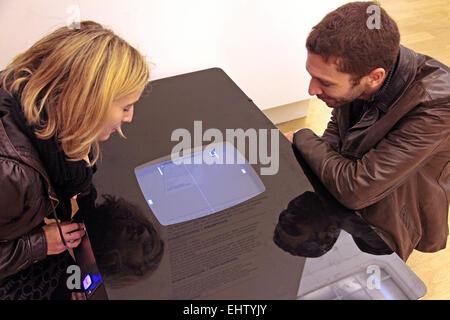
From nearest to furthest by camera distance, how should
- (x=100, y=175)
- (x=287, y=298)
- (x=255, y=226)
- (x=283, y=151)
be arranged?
1. (x=287, y=298)
2. (x=255, y=226)
3. (x=100, y=175)
4. (x=283, y=151)

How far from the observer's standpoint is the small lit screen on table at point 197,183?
1.03 metres

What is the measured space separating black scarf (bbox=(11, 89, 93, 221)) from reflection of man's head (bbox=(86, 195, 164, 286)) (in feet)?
0.26

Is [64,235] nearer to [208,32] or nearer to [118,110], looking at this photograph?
[118,110]

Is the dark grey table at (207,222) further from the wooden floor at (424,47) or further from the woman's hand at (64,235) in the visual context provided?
the wooden floor at (424,47)

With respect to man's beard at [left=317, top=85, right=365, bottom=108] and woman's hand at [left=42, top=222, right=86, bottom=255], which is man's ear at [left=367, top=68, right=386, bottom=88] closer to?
man's beard at [left=317, top=85, right=365, bottom=108]

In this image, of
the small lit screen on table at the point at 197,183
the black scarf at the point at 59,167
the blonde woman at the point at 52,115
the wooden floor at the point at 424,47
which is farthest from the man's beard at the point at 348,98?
the wooden floor at the point at 424,47

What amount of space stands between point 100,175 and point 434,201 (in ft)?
3.25

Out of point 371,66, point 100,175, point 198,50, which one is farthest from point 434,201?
point 198,50

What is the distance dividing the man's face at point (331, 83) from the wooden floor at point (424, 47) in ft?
3.11

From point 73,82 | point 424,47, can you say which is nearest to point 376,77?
point 73,82

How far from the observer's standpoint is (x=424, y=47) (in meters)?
3.22

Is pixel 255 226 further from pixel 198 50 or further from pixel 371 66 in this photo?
pixel 198 50

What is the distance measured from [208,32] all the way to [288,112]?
87 cm

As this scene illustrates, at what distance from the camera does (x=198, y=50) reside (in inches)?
69.2
